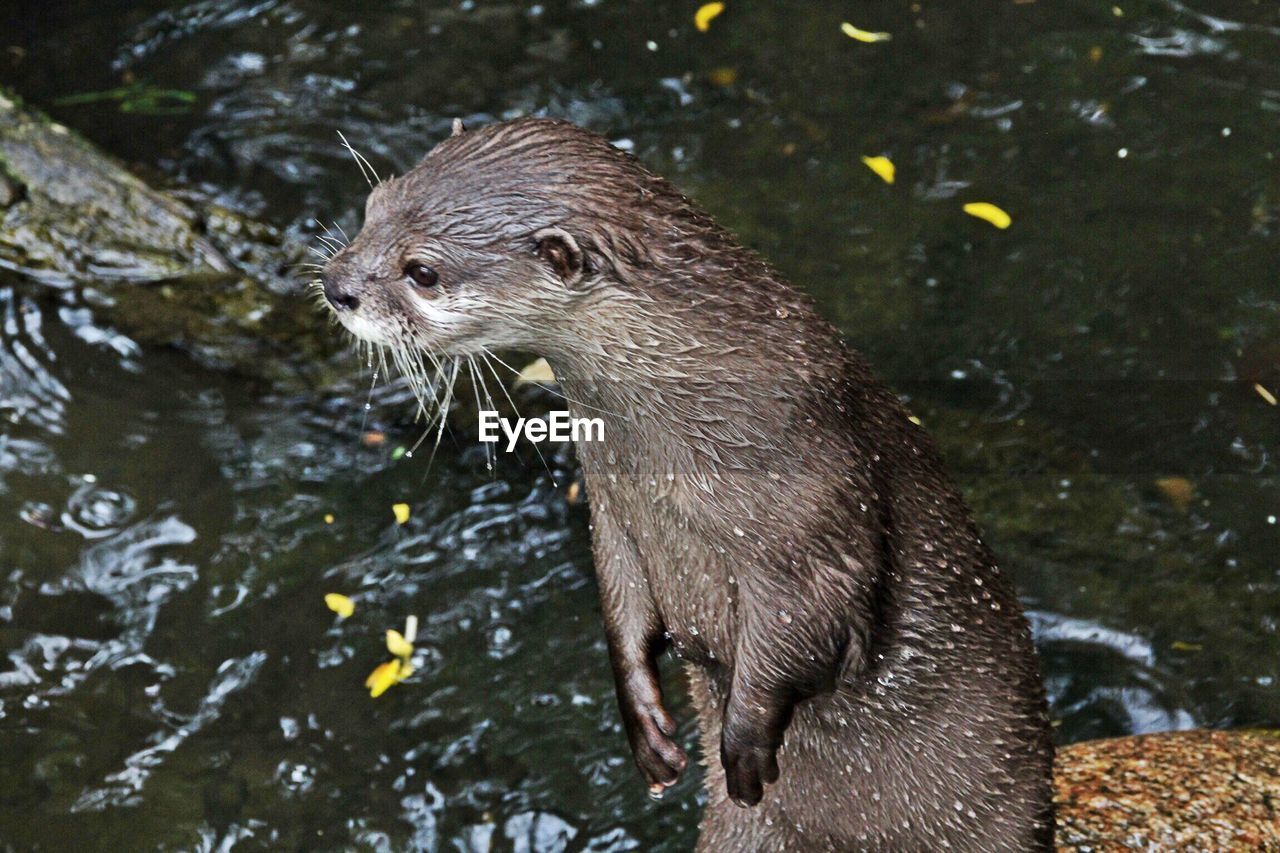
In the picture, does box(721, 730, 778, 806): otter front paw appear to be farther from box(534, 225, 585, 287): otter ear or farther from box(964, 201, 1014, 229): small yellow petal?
box(964, 201, 1014, 229): small yellow petal

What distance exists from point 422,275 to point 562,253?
27 cm

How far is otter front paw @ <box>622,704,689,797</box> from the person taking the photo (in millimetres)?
2750

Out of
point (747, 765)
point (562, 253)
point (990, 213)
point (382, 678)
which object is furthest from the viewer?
point (990, 213)

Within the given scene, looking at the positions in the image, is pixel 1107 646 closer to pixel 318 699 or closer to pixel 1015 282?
pixel 1015 282

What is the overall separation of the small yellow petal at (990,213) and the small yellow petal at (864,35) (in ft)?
3.32

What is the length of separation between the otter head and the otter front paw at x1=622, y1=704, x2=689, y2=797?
0.76 metres

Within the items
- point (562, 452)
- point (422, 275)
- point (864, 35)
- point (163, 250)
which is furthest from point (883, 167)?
point (422, 275)

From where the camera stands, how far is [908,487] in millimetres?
2570

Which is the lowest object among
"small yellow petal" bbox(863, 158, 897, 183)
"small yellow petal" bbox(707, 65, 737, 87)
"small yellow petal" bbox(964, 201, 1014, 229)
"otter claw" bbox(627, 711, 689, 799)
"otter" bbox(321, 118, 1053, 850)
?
"small yellow petal" bbox(964, 201, 1014, 229)

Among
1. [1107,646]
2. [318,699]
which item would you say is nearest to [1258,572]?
[1107,646]

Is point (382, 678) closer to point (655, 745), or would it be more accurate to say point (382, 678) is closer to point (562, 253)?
point (655, 745)

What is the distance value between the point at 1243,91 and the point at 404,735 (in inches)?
153

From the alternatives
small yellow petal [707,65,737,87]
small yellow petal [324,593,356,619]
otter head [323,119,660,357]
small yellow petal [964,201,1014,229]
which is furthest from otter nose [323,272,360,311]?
small yellow petal [707,65,737,87]

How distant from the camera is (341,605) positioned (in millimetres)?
4148
